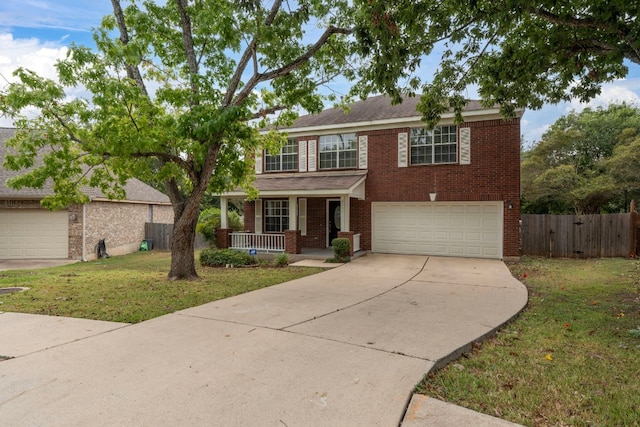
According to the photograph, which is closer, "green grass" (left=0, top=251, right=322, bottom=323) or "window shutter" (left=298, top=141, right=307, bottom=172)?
"green grass" (left=0, top=251, right=322, bottom=323)

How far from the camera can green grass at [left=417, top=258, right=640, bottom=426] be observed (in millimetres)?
3127

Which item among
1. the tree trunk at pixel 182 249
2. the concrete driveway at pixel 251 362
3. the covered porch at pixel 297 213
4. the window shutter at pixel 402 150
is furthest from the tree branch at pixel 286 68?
the window shutter at pixel 402 150

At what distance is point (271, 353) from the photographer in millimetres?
4363

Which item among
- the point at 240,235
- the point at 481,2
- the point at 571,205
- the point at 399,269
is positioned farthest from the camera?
the point at 571,205

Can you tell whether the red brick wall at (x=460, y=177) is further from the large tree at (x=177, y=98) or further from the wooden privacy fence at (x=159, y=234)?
the wooden privacy fence at (x=159, y=234)

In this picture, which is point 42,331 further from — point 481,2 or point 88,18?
point 481,2

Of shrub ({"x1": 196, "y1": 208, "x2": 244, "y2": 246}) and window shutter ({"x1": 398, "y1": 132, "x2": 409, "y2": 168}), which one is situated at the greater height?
window shutter ({"x1": 398, "y1": 132, "x2": 409, "y2": 168})

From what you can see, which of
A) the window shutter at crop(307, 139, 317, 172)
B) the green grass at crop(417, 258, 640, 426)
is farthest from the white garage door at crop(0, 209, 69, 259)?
the green grass at crop(417, 258, 640, 426)

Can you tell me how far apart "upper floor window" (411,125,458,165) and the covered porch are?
7.23 feet

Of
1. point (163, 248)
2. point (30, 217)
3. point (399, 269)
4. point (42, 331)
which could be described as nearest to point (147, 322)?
point (42, 331)

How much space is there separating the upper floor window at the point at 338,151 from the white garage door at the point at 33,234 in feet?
36.1

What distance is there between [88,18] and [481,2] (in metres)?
8.78

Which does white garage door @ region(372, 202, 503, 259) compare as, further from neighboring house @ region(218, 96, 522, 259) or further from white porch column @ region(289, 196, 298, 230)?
white porch column @ region(289, 196, 298, 230)

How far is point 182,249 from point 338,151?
8120 mm
